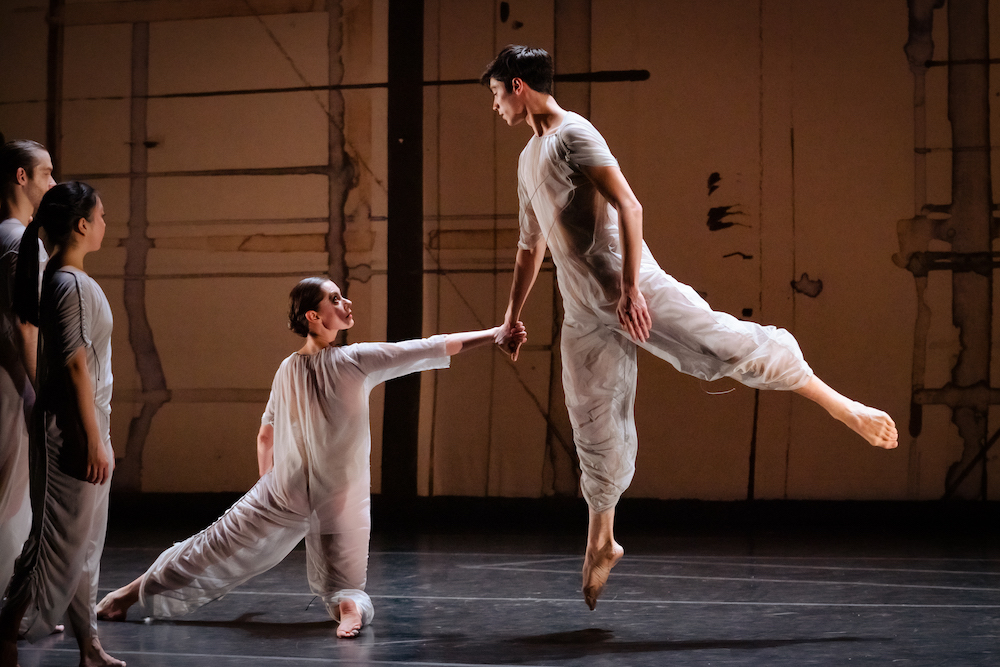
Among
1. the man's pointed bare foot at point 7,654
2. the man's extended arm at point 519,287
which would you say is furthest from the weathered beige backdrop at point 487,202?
Result: the man's pointed bare foot at point 7,654

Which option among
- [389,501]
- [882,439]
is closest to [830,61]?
[882,439]

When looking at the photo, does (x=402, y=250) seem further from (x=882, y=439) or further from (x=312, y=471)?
(x=882, y=439)

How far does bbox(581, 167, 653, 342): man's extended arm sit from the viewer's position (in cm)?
247

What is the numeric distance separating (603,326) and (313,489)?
98 cm

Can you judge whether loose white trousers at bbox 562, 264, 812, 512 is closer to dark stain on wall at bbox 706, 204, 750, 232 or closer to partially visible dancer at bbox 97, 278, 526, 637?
partially visible dancer at bbox 97, 278, 526, 637

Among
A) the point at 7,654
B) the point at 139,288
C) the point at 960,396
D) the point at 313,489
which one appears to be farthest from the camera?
the point at 139,288

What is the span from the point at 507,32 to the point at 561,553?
264cm

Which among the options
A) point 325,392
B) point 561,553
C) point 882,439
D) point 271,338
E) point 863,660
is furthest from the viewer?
point 271,338

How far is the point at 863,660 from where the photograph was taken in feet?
7.54

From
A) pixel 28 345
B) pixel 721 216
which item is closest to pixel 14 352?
pixel 28 345

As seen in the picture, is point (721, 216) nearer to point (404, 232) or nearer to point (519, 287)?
point (404, 232)

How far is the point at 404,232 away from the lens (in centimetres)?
486

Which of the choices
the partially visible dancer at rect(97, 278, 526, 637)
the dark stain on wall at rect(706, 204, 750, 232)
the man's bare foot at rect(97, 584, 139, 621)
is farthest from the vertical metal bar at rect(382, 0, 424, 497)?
the man's bare foot at rect(97, 584, 139, 621)

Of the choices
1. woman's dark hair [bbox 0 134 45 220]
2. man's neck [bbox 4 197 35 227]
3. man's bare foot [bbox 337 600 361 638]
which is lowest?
man's bare foot [bbox 337 600 361 638]
